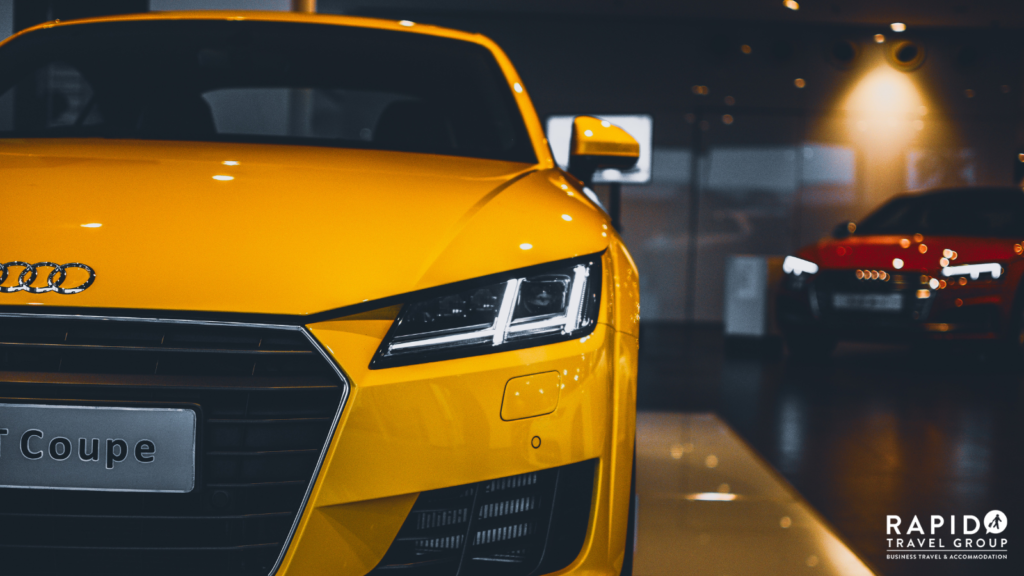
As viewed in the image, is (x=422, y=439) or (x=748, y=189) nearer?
(x=422, y=439)

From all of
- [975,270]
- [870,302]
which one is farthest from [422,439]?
[975,270]

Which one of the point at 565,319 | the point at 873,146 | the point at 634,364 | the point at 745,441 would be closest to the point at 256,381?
the point at 565,319

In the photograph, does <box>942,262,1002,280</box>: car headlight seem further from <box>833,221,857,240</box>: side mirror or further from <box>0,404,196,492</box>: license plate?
<box>0,404,196,492</box>: license plate

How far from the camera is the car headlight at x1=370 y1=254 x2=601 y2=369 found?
1.11 metres

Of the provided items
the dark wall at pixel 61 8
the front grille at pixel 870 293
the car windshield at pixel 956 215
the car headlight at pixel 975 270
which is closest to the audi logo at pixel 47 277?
the dark wall at pixel 61 8

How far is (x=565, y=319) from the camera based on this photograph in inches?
47.0

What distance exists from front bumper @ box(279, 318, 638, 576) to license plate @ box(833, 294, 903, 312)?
508 cm

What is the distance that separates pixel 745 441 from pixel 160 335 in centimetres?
294

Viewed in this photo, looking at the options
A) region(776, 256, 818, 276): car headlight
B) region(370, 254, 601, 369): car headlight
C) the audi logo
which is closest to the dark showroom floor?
region(776, 256, 818, 276): car headlight

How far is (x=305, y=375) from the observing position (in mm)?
1052

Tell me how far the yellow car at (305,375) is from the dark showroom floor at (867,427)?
3.44 feet

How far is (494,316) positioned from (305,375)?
10.6 inches

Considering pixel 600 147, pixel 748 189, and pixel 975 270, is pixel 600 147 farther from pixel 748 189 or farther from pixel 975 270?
pixel 748 189

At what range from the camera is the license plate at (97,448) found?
1008 millimetres
